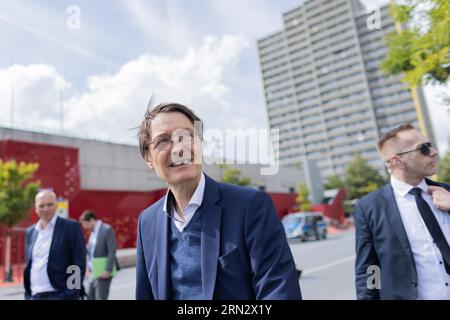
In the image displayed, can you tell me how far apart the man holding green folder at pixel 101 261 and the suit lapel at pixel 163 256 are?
12.7 ft

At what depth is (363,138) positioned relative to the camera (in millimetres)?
85375

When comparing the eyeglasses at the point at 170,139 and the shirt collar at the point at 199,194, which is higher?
the eyeglasses at the point at 170,139

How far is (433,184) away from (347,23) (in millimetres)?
82628

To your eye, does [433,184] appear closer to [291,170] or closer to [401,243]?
[401,243]

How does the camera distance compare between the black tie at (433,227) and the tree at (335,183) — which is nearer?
the black tie at (433,227)

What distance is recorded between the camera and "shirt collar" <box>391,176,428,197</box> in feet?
7.05

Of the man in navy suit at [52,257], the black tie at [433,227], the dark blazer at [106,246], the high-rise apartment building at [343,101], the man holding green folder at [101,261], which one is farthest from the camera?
the high-rise apartment building at [343,101]

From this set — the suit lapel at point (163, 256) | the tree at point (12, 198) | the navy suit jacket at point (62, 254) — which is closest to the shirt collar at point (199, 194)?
the suit lapel at point (163, 256)

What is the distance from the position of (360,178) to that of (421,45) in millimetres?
46633

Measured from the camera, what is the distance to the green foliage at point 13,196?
10.6 meters

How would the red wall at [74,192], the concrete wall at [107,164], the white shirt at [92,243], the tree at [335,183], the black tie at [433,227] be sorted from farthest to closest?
the tree at [335,183] < the concrete wall at [107,164] < the red wall at [74,192] < the white shirt at [92,243] < the black tie at [433,227]

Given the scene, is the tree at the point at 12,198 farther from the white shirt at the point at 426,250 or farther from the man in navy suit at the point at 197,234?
the white shirt at the point at 426,250

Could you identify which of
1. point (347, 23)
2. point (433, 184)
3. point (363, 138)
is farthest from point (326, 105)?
point (433, 184)

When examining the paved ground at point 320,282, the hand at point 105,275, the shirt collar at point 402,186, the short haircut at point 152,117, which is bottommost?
the paved ground at point 320,282
